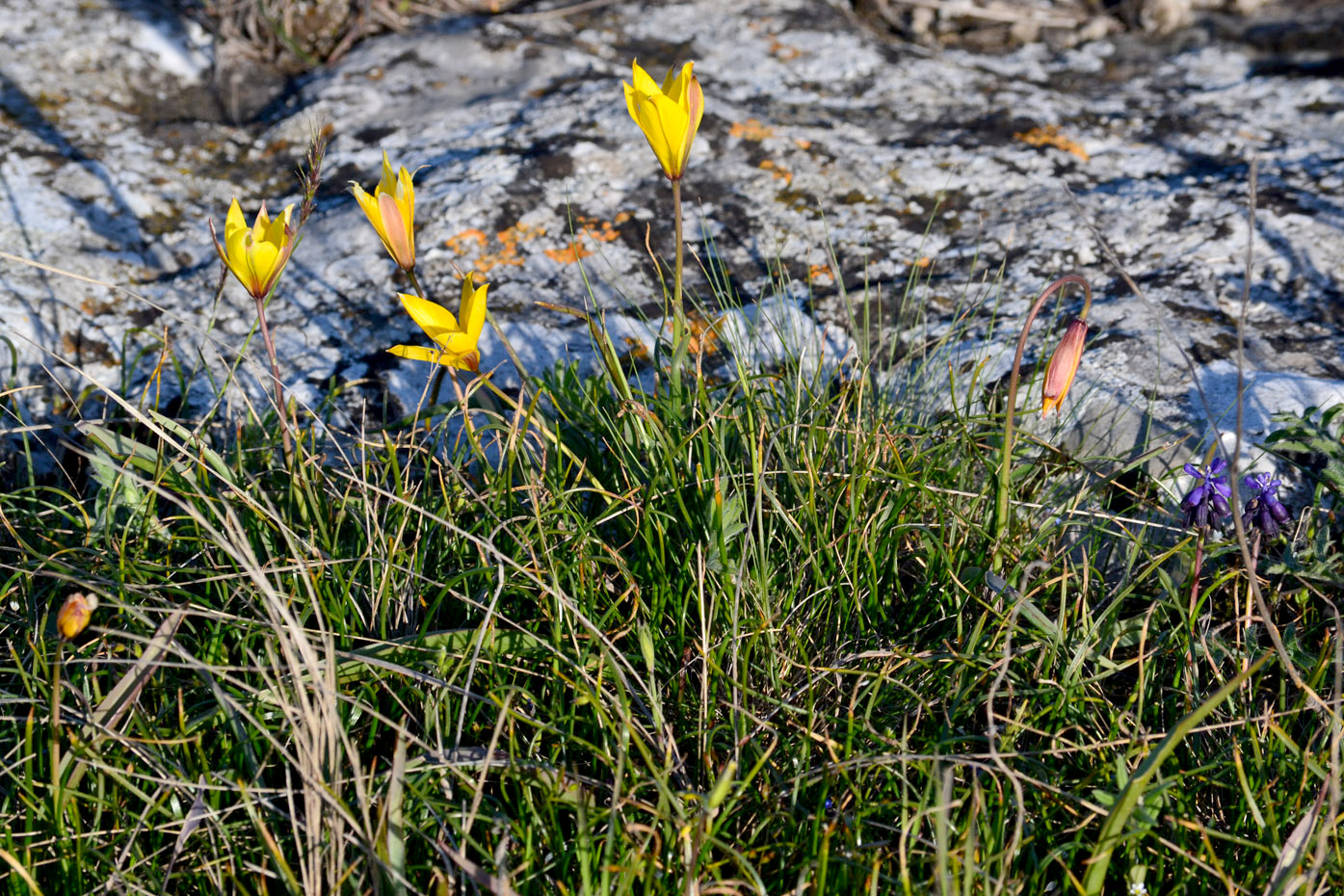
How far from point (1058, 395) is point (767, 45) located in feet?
7.12

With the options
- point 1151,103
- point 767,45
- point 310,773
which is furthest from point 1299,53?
point 310,773

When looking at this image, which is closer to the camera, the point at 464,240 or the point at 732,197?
the point at 464,240

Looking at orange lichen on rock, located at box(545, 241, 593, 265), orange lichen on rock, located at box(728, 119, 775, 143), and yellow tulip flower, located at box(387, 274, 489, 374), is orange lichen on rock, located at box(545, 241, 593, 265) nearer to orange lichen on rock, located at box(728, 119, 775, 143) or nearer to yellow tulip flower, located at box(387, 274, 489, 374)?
orange lichen on rock, located at box(728, 119, 775, 143)

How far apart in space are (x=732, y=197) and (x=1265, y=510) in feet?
5.08

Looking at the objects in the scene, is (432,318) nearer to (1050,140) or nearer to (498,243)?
(498,243)

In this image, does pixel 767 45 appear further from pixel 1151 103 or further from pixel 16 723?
pixel 16 723

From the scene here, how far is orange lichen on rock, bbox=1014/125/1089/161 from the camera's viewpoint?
8.84 feet

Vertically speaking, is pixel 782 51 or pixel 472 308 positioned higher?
pixel 782 51

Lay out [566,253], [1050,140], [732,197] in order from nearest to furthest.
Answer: [566,253]
[732,197]
[1050,140]

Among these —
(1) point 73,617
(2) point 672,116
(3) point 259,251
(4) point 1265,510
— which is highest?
(2) point 672,116

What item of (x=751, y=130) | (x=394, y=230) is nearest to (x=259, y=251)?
(x=394, y=230)

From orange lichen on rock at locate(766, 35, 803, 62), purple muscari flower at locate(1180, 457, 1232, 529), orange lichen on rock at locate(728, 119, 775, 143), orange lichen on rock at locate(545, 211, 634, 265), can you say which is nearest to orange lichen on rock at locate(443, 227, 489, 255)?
orange lichen on rock at locate(545, 211, 634, 265)

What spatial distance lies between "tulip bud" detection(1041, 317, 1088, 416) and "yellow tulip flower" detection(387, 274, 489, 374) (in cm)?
95

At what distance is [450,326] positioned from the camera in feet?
5.04
